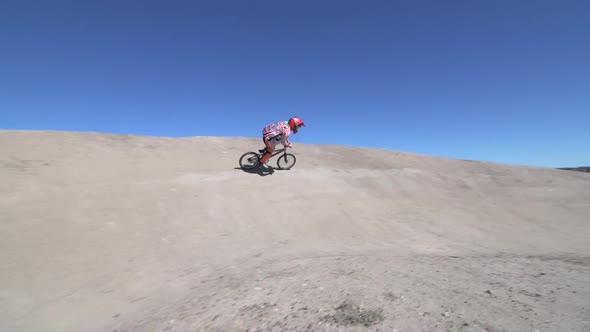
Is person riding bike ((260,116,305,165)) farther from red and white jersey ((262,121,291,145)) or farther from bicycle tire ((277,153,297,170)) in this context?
bicycle tire ((277,153,297,170))

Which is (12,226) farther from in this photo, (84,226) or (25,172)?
(25,172)

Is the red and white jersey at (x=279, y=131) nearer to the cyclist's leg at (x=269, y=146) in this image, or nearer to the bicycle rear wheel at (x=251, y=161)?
the cyclist's leg at (x=269, y=146)

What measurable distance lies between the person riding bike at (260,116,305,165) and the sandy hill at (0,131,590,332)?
982 millimetres

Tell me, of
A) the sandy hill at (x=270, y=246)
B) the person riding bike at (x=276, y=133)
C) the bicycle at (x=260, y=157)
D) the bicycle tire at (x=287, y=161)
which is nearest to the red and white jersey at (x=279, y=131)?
the person riding bike at (x=276, y=133)

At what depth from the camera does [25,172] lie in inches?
280

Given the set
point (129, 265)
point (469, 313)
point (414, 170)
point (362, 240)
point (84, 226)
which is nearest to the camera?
point (469, 313)

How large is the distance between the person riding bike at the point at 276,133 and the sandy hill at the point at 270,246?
38.7 inches

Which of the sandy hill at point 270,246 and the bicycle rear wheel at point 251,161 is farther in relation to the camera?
the bicycle rear wheel at point 251,161

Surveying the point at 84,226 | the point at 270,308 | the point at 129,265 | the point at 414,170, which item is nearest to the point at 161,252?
the point at 129,265

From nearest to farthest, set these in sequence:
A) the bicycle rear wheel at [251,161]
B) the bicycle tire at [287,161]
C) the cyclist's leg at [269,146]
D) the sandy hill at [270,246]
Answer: the sandy hill at [270,246]
the cyclist's leg at [269,146]
the bicycle rear wheel at [251,161]
the bicycle tire at [287,161]

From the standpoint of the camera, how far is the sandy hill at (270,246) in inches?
116

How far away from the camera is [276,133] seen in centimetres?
1019

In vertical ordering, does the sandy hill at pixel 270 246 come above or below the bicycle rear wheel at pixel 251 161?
below

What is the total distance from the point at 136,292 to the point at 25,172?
235 inches
